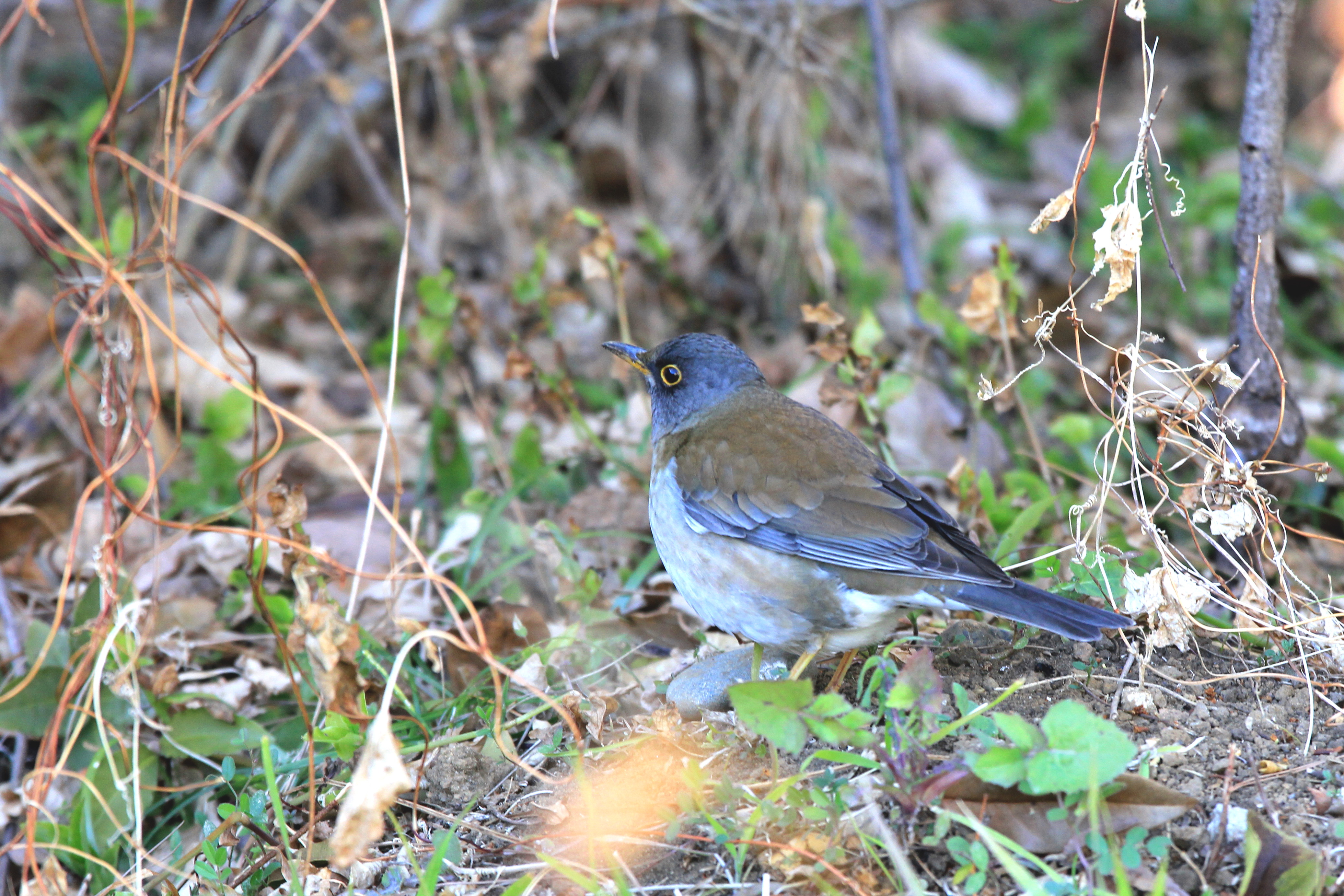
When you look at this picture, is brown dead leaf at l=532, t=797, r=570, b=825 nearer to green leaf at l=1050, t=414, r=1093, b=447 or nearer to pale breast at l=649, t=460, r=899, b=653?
pale breast at l=649, t=460, r=899, b=653

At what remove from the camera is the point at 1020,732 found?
111 inches

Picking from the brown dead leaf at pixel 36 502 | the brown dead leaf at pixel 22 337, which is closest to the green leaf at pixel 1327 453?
the brown dead leaf at pixel 36 502

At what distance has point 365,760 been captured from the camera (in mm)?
2625

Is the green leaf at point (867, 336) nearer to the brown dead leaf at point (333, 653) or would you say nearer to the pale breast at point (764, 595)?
the pale breast at point (764, 595)

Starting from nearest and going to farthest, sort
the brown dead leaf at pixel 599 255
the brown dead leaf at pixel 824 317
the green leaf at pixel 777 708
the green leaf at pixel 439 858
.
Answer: the green leaf at pixel 777 708, the green leaf at pixel 439 858, the brown dead leaf at pixel 824 317, the brown dead leaf at pixel 599 255

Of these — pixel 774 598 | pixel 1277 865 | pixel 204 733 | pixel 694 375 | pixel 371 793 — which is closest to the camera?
pixel 371 793

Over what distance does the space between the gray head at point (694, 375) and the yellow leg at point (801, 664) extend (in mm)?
1106

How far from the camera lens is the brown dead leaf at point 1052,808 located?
292cm

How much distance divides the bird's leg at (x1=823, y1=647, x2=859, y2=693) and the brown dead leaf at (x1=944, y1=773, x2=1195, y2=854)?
843mm

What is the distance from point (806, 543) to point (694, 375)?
39.9 inches

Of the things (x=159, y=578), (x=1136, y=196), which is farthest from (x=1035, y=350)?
(x=159, y=578)

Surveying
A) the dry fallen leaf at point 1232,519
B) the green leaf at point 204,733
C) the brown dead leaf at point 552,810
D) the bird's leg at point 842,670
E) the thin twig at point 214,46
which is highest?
the thin twig at point 214,46

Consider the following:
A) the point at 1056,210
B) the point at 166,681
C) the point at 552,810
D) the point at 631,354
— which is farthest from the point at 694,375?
the point at 166,681

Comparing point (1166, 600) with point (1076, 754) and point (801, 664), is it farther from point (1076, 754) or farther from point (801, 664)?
point (801, 664)
